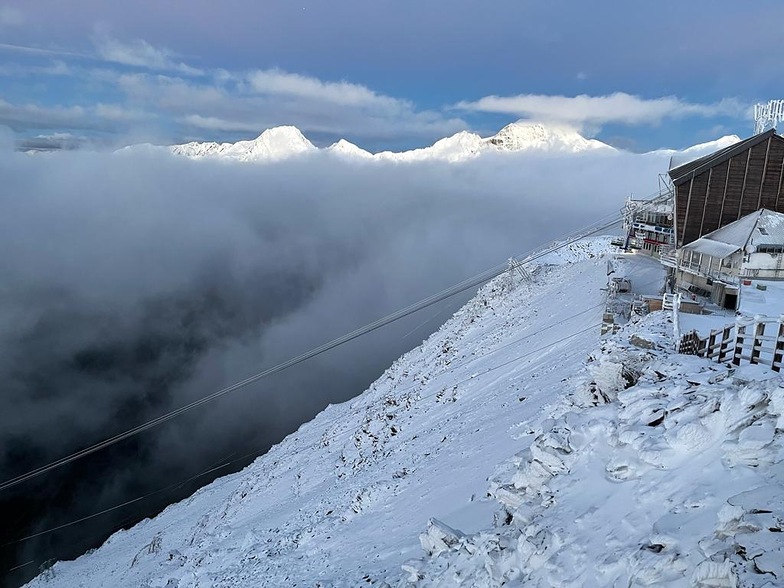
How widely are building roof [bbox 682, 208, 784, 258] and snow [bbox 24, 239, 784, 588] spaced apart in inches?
261

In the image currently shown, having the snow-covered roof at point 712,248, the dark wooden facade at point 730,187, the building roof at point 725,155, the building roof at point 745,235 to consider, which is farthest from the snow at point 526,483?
the building roof at point 725,155

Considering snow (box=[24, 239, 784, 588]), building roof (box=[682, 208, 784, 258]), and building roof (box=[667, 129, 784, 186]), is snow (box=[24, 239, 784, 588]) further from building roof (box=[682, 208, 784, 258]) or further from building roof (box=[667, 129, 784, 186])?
building roof (box=[667, 129, 784, 186])

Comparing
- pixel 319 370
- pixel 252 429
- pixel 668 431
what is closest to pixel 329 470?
pixel 668 431

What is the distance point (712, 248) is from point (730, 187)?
236 inches

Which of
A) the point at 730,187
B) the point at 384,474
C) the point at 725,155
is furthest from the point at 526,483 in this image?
the point at 725,155

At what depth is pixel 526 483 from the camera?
34.6ft

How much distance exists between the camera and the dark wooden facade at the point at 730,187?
29.2 m

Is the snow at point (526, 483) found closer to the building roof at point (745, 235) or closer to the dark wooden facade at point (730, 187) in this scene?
the dark wooden facade at point (730, 187)

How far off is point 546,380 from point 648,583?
16522 millimetres

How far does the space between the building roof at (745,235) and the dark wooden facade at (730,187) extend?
1881mm

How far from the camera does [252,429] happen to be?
489 ft

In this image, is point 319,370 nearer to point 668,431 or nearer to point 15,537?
point 15,537

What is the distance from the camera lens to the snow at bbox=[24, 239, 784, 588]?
713cm

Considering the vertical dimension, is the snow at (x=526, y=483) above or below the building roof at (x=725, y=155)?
below
